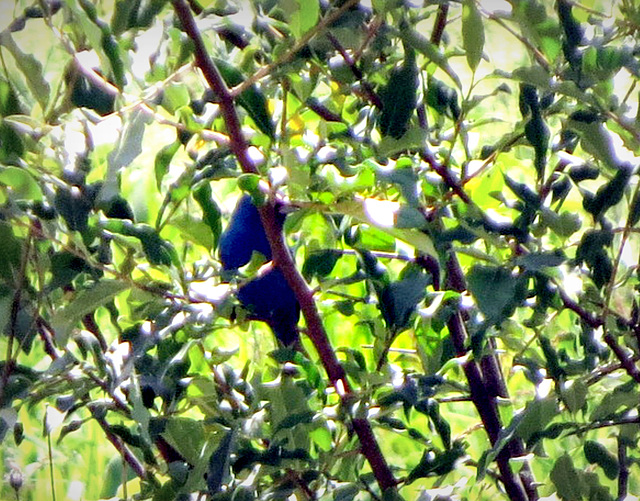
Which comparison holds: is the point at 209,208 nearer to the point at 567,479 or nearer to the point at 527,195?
the point at 527,195

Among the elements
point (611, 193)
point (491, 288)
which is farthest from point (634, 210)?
point (491, 288)

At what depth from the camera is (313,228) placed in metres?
1.02

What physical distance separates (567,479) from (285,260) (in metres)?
Answer: 0.37

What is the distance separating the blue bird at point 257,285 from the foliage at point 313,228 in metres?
0.06

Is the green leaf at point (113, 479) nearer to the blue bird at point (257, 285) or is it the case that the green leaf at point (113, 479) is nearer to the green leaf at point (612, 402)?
the blue bird at point (257, 285)

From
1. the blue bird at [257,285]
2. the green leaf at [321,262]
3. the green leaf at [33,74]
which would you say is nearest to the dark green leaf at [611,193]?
the green leaf at [321,262]


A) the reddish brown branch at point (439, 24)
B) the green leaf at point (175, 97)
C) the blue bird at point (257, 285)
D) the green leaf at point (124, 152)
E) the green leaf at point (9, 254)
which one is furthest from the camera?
the blue bird at point (257, 285)

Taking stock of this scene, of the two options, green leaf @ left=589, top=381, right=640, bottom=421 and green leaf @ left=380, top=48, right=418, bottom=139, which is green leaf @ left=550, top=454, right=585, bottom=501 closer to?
green leaf @ left=589, top=381, right=640, bottom=421

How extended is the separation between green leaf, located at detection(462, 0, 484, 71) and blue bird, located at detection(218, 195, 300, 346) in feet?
1.01

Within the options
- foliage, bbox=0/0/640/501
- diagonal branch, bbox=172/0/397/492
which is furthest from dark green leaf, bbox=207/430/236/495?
diagonal branch, bbox=172/0/397/492

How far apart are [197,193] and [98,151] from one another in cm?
38

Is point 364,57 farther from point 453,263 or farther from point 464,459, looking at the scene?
point 464,459

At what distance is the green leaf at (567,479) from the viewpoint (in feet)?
2.95

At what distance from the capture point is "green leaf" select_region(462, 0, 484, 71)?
787mm
